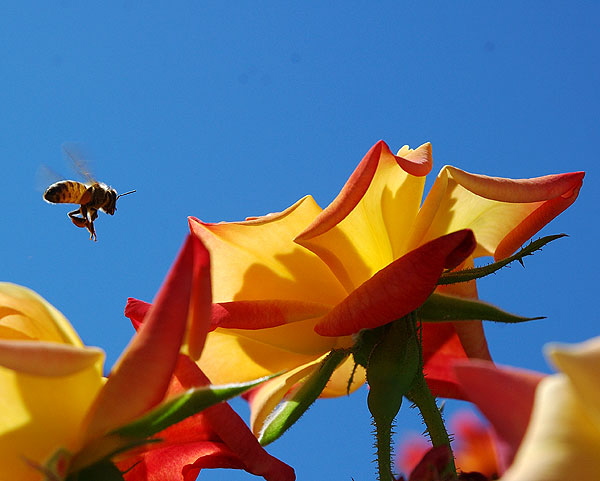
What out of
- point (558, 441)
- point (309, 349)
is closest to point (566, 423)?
point (558, 441)

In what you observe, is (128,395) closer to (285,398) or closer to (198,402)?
(198,402)

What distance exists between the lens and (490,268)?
113 centimetres

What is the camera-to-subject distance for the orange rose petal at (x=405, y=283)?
0.91m

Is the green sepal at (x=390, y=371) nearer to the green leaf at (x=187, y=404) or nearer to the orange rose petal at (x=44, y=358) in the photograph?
the green leaf at (x=187, y=404)

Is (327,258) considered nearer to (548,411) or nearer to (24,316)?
(24,316)

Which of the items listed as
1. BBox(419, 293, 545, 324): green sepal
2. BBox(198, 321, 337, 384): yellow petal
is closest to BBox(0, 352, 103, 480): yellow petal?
BBox(198, 321, 337, 384): yellow petal

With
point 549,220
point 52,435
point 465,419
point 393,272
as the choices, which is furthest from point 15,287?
point 549,220

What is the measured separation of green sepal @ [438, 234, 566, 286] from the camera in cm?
113

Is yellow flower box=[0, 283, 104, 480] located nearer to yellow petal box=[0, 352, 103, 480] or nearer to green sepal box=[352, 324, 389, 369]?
yellow petal box=[0, 352, 103, 480]

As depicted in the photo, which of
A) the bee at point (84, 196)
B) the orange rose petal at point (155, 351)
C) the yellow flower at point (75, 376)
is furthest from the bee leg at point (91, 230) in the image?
the orange rose petal at point (155, 351)

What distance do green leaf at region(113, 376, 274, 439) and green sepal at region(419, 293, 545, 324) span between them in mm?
466

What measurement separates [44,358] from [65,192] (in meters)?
2.59

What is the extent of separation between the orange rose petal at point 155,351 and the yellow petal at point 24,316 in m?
0.10

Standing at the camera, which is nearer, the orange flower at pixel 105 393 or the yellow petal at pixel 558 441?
the yellow petal at pixel 558 441
